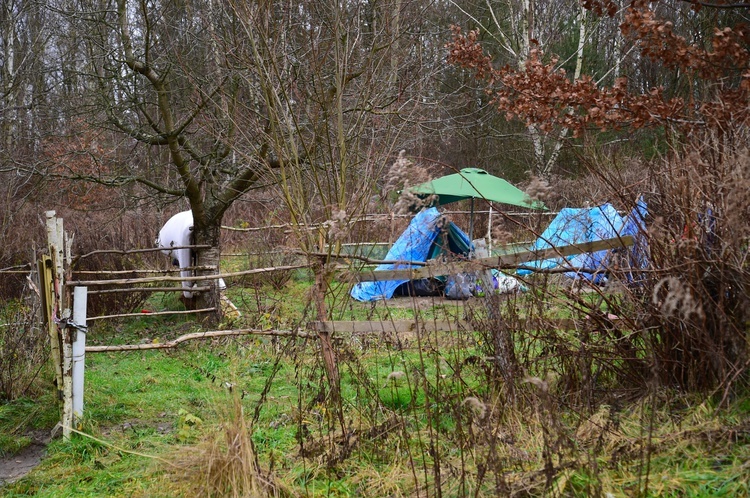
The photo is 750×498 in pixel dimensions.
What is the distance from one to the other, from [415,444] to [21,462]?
2.68m

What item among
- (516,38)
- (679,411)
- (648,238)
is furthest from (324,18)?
(516,38)

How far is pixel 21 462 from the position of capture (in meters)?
4.57

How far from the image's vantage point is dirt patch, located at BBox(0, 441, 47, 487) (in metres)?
4.34

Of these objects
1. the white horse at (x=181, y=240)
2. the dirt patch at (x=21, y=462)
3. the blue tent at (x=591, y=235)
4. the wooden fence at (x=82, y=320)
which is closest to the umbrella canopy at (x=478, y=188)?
the white horse at (x=181, y=240)

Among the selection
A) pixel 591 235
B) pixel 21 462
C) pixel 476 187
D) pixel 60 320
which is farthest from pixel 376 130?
pixel 476 187

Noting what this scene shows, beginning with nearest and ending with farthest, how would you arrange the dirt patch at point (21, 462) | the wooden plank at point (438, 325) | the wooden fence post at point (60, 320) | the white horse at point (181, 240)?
the wooden plank at point (438, 325) < the dirt patch at point (21, 462) < the wooden fence post at point (60, 320) < the white horse at point (181, 240)

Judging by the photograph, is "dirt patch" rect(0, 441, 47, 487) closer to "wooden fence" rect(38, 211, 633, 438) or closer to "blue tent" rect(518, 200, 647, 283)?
"wooden fence" rect(38, 211, 633, 438)

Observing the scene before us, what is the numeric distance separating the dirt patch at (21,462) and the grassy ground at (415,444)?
3.3 inches

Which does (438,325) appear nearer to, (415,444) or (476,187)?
(415,444)

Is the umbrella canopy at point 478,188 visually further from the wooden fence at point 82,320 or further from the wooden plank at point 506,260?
the wooden plank at point 506,260

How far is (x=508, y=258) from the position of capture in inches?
154

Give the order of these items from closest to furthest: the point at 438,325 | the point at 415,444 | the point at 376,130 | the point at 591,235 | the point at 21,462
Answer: the point at 415,444 < the point at 438,325 < the point at 21,462 < the point at 591,235 < the point at 376,130

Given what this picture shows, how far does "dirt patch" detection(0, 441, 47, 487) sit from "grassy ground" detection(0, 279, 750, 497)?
0.27ft

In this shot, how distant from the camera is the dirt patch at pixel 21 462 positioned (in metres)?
4.34
